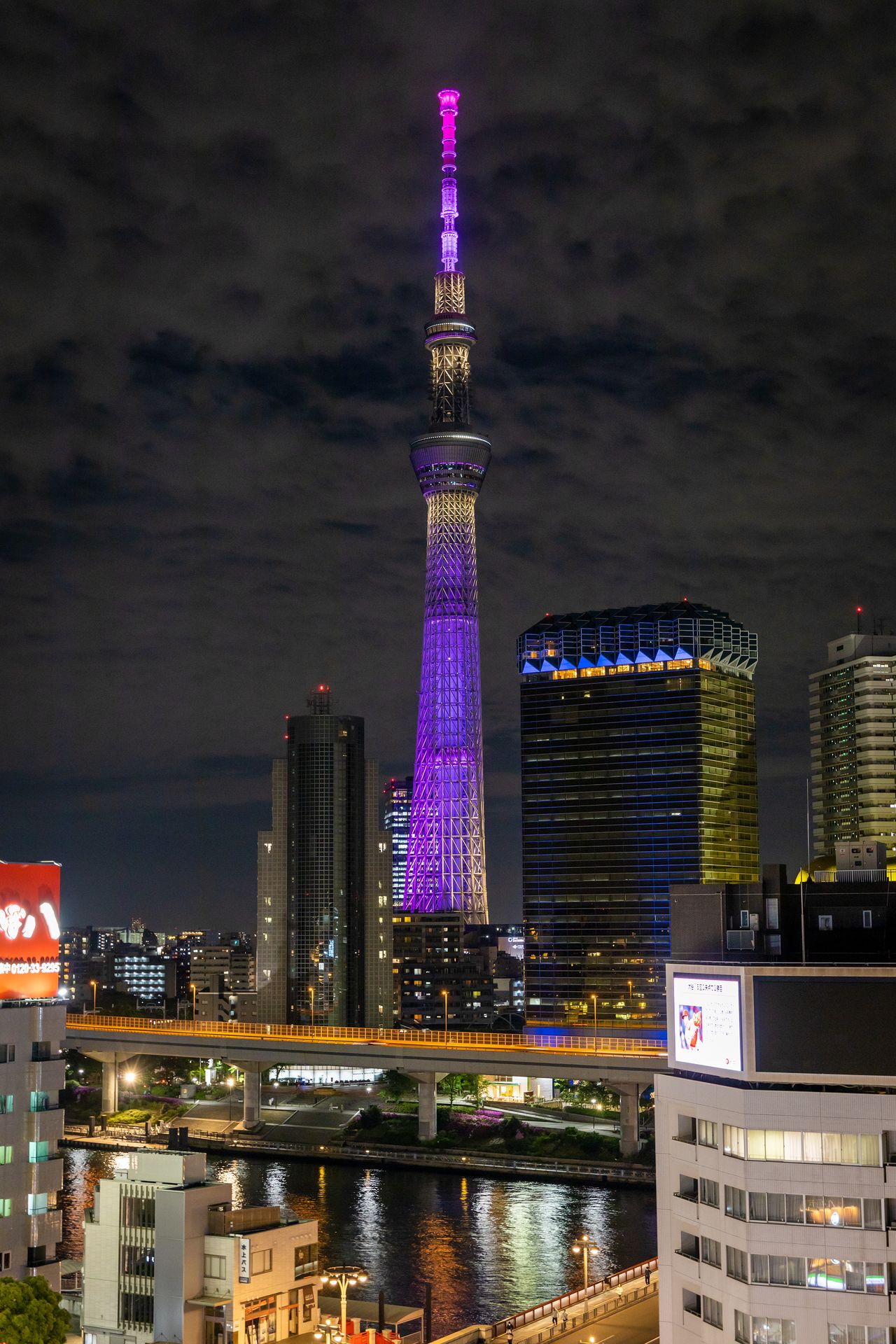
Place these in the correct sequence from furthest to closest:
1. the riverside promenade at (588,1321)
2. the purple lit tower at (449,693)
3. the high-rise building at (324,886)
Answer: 1. the purple lit tower at (449,693)
2. the high-rise building at (324,886)
3. the riverside promenade at (588,1321)

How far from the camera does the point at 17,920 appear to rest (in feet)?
176

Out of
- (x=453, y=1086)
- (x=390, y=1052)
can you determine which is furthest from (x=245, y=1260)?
(x=453, y=1086)

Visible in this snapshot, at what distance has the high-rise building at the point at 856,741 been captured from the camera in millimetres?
184125

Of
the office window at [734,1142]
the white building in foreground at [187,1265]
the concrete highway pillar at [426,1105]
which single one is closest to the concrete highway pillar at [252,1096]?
the concrete highway pillar at [426,1105]

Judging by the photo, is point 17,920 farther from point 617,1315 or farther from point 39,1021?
point 617,1315

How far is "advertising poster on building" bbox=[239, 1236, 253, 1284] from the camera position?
162 feet

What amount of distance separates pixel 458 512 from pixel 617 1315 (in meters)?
150

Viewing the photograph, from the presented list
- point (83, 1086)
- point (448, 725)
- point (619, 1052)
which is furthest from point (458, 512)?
point (619, 1052)

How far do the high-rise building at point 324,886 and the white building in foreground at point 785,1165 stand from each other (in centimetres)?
13696

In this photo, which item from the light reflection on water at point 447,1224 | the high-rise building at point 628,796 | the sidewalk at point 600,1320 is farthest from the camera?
the high-rise building at point 628,796

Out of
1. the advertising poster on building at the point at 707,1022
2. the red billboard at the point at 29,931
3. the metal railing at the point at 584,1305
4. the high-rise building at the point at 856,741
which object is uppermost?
the high-rise building at the point at 856,741

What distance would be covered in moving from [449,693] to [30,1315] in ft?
512

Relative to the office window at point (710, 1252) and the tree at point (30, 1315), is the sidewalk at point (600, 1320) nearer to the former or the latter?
the office window at point (710, 1252)

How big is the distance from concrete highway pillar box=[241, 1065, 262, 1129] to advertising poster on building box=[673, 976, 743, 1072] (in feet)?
277
